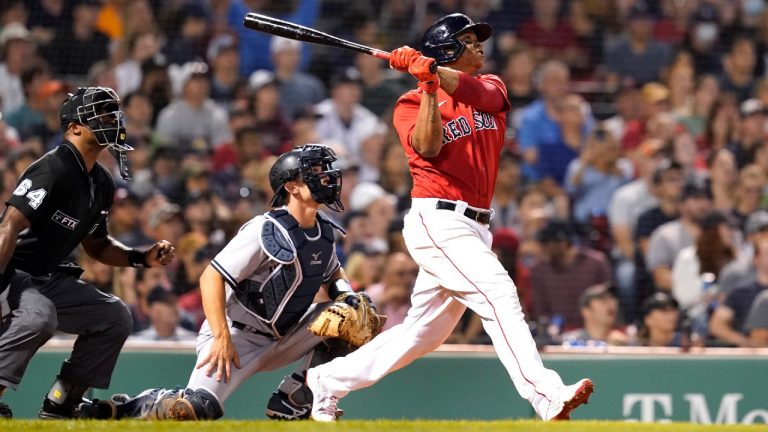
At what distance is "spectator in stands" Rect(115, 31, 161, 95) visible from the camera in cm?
1066

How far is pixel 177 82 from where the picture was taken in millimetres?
10750

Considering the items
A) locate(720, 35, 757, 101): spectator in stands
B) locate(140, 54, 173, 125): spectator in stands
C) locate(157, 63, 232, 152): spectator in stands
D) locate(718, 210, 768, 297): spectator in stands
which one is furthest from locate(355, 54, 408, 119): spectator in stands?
locate(718, 210, 768, 297): spectator in stands

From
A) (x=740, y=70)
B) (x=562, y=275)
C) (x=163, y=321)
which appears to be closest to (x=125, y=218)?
Answer: (x=163, y=321)

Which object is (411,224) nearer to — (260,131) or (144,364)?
(144,364)

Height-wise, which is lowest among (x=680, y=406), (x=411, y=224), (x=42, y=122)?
(x=680, y=406)

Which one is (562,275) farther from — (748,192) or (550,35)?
(550,35)

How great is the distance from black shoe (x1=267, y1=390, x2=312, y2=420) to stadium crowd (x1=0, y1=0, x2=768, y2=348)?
2453mm

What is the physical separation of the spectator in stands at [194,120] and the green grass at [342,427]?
18.0ft

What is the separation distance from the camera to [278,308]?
18.0 ft

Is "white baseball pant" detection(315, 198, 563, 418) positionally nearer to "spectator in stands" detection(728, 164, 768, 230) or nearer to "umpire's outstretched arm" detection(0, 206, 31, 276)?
"umpire's outstretched arm" detection(0, 206, 31, 276)

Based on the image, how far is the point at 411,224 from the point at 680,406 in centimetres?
220

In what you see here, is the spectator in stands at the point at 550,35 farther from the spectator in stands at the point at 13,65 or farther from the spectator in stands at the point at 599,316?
the spectator in stands at the point at 13,65

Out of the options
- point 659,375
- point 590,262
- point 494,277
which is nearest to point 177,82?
point 590,262

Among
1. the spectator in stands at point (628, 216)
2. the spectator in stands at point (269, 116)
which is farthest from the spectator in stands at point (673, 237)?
the spectator in stands at point (269, 116)
